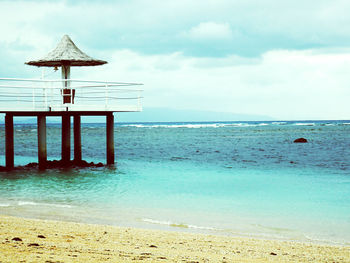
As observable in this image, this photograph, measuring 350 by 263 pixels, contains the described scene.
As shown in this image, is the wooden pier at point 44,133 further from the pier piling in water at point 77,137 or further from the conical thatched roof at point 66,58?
the conical thatched roof at point 66,58

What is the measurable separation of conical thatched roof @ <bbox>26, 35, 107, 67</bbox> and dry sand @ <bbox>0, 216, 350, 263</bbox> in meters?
11.6

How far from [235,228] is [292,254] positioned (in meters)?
2.61

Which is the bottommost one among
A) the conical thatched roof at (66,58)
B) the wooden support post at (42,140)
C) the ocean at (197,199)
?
the ocean at (197,199)

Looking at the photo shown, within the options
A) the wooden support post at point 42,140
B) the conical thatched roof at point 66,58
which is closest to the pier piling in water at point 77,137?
the wooden support post at point 42,140

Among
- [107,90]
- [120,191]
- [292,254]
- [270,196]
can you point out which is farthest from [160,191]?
[292,254]

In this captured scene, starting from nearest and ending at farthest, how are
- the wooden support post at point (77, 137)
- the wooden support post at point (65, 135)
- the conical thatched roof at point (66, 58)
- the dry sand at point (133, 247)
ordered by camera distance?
1. the dry sand at point (133, 247)
2. the conical thatched roof at point (66, 58)
3. the wooden support post at point (65, 135)
4. the wooden support post at point (77, 137)

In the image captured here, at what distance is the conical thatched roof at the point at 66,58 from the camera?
19389mm

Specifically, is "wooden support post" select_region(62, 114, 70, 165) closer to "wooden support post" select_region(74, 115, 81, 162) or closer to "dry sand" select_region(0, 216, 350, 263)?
"wooden support post" select_region(74, 115, 81, 162)

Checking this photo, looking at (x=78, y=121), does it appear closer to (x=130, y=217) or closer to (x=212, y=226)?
(x=130, y=217)

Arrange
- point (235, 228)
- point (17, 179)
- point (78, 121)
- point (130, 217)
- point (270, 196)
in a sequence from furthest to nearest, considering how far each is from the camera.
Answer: point (78, 121) < point (17, 179) < point (270, 196) < point (130, 217) < point (235, 228)

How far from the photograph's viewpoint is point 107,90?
18547 mm

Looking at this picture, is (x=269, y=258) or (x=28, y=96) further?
(x=28, y=96)

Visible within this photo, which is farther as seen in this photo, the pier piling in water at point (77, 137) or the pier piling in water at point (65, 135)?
the pier piling in water at point (77, 137)

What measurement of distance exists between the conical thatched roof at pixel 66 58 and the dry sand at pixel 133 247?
11.6 metres
